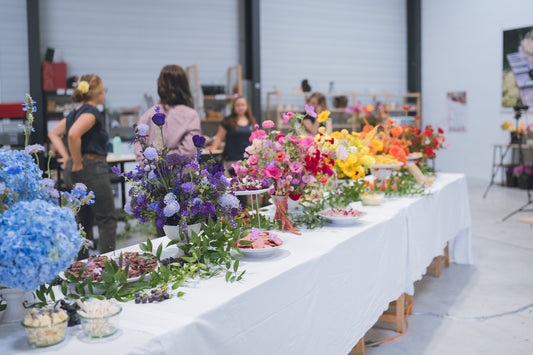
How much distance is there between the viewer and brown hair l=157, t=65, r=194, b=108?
3.06m

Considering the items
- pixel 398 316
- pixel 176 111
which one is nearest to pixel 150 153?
pixel 176 111

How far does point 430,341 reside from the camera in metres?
2.81

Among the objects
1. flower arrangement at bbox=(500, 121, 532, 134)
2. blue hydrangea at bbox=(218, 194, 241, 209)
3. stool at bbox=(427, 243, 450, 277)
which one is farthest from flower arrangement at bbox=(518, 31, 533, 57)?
blue hydrangea at bbox=(218, 194, 241, 209)

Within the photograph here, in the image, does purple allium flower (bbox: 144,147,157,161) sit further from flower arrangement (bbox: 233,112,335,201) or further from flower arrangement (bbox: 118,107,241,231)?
flower arrangement (bbox: 233,112,335,201)

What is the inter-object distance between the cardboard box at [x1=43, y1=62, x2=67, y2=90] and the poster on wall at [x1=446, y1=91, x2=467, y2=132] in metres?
7.44

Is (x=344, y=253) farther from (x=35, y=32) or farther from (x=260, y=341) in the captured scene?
(x=35, y=32)

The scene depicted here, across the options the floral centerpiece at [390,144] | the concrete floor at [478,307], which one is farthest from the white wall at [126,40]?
the concrete floor at [478,307]

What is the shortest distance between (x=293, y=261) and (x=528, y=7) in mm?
9201

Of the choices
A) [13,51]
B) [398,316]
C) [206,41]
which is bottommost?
[398,316]

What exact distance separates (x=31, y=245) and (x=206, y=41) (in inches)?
299

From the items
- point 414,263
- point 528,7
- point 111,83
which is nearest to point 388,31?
point 528,7

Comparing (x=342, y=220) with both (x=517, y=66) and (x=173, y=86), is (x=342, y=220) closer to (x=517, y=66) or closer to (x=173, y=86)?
(x=173, y=86)

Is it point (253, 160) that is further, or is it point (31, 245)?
point (253, 160)

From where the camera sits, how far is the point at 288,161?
2.19 m
